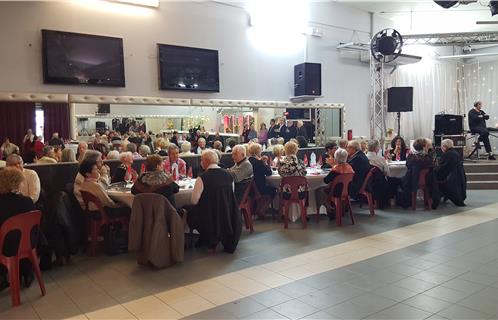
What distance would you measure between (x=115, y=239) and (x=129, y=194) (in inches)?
21.9

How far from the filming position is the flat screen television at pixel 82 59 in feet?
22.8

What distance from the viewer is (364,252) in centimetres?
451

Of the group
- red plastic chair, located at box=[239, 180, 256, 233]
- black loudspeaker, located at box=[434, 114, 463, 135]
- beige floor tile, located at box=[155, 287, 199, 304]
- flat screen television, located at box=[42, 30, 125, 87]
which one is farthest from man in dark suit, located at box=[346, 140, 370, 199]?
black loudspeaker, located at box=[434, 114, 463, 135]

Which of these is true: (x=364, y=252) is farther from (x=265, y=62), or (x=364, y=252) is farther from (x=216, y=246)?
(x=265, y=62)

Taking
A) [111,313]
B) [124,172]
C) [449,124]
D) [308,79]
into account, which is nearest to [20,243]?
[111,313]

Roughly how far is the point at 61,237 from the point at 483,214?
19.2 ft

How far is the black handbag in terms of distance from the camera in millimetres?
4570

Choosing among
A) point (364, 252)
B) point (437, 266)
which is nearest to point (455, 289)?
point (437, 266)

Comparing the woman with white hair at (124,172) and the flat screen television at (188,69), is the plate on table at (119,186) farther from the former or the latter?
the flat screen television at (188,69)

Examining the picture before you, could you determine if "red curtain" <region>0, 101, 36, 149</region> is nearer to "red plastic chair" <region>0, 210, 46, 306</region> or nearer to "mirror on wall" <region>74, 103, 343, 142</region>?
"mirror on wall" <region>74, 103, 343, 142</region>

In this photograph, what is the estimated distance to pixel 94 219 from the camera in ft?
14.8

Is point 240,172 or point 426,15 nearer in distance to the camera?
point 240,172

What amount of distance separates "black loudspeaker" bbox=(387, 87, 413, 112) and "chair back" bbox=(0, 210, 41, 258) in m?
9.23

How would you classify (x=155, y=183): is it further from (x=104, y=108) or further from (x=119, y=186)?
(x=104, y=108)
